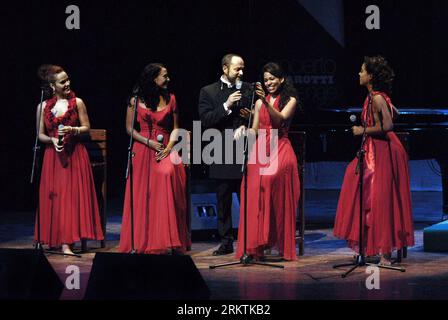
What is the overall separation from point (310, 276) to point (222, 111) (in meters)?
1.51

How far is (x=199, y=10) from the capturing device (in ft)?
36.2

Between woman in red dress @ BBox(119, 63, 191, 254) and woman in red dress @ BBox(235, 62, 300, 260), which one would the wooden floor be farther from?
woman in red dress @ BBox(119, 63, 191, 254)

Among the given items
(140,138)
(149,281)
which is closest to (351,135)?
(140,138)

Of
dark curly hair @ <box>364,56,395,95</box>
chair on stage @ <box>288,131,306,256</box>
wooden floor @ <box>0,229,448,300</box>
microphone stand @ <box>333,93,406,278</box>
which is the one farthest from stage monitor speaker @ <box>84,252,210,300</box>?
chair on stage @ <box>288,131,306,256</box>

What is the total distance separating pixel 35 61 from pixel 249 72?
2380mm

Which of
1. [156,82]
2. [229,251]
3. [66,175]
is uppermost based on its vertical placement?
[156,82]

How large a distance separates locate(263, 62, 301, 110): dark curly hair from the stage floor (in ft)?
3.91

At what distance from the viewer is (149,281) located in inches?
198

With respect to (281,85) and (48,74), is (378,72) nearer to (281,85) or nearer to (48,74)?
(281,85)

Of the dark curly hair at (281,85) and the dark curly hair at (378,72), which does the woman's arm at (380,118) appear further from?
the dark curly hair at (281,85)

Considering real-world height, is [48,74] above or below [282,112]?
above

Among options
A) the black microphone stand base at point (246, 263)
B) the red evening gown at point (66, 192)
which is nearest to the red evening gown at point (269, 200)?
the black microphone stand base at point (246, 263)
